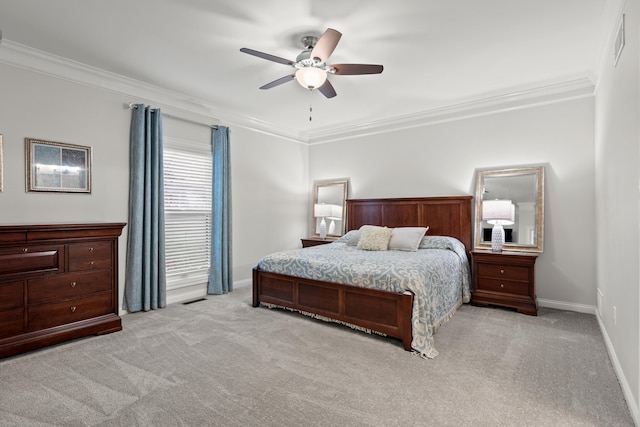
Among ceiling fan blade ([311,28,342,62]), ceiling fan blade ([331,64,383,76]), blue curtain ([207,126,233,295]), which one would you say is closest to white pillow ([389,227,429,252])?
ceiling fan blade ([331,64,383,76])

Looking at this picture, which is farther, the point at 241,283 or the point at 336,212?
the point at 336,212

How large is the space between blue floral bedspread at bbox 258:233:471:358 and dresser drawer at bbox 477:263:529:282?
0.21 m

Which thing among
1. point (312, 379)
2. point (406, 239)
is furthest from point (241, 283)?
point (312, 379)

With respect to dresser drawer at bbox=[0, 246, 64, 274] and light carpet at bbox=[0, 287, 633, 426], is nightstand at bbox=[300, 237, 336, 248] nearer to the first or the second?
light carpet at bbox=[0, 287, 633, 426]

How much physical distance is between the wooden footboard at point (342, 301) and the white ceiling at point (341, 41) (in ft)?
7.70

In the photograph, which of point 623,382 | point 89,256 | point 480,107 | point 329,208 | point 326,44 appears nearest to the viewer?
point 623,382

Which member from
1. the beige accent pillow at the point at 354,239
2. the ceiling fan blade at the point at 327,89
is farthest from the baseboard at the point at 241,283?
the ceiling fan blade at the point at 327,89

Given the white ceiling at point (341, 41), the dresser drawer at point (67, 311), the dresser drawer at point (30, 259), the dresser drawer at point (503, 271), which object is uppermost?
the white ceiling at point (341, 41)

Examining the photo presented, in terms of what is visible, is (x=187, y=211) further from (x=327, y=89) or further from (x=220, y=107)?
(x=327, y=89)

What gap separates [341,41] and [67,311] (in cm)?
359

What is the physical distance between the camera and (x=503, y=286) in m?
3.96

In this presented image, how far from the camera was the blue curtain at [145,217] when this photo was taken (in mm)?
3891

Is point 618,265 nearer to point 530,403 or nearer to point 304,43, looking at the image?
point 530,403

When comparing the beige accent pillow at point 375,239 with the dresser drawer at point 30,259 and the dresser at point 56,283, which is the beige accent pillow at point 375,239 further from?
the dresser drawer at point 30,259
